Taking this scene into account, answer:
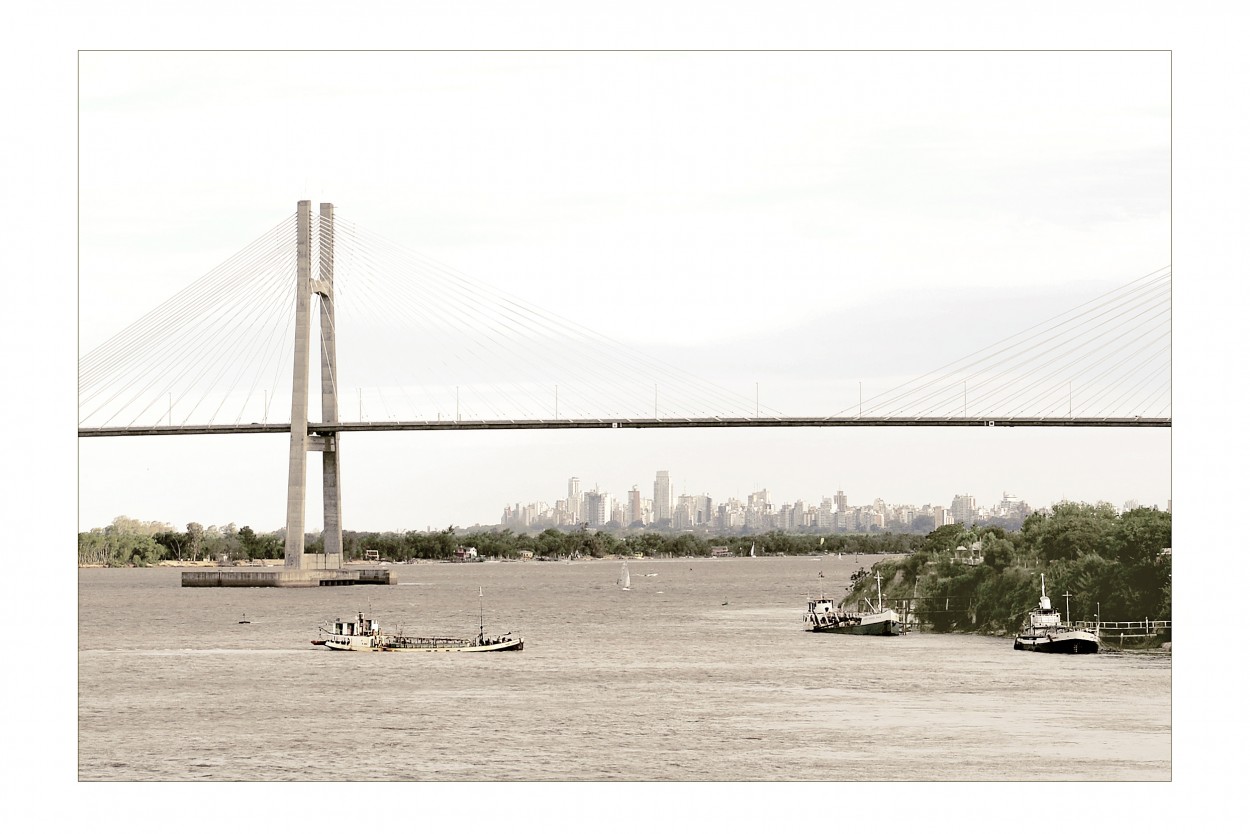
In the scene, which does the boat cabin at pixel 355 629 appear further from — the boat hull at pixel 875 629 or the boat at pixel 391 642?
the boat hull at pixel 875 629

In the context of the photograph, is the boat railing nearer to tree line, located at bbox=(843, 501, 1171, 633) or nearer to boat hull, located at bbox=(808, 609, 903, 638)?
tree line, located at bbox=(843, 501, 1171, 633)

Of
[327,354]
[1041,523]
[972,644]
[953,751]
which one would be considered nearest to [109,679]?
[953,751]

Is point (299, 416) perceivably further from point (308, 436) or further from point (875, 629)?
point (875, 629)

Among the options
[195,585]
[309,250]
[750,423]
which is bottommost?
[195,585]

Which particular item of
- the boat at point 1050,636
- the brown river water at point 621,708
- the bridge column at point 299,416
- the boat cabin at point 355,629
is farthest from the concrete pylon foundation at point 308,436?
the boat at point 1050,636

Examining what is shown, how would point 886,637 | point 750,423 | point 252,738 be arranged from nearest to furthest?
point 252,738, point 886,637, point 750,423

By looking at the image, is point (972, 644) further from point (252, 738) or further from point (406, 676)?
point (252, 738)

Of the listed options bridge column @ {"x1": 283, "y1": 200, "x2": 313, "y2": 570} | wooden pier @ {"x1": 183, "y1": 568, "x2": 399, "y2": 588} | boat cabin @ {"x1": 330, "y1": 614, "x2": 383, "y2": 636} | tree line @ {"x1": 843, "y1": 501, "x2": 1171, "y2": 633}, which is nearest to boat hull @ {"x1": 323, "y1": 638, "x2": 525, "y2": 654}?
boat cabin @ {"x1": 330, "y1": 614, "x2": 383, "y2": 636}
